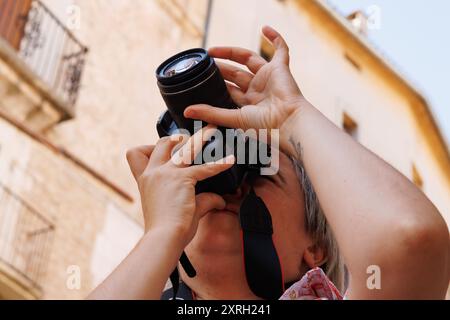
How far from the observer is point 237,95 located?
1615mm

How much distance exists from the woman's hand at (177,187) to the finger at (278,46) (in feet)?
0.72

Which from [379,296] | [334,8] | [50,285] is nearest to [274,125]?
[379,296]

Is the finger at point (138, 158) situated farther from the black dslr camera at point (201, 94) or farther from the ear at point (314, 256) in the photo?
the ear at point (314, 256)

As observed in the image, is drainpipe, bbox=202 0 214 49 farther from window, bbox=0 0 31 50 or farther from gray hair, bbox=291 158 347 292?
gray hair, bbox=291 158 347 292

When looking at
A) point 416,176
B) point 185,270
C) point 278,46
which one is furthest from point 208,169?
point 416,176

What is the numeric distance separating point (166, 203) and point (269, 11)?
963 centimetres

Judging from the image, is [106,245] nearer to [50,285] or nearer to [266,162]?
[50,285]

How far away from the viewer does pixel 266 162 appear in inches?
64.6

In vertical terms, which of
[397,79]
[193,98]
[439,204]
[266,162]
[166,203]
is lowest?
[166,203]

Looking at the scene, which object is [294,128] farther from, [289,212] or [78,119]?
[78,119]

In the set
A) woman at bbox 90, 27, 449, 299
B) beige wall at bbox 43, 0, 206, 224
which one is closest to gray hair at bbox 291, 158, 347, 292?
woman at bbox 90, 27, 449, 299

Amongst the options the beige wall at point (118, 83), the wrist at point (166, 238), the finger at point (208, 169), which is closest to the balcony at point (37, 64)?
the beige wall at point (118, 83)

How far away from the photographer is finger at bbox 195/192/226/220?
1448 mm

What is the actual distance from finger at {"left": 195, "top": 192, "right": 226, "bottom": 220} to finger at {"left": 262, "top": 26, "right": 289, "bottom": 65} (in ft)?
1.00
